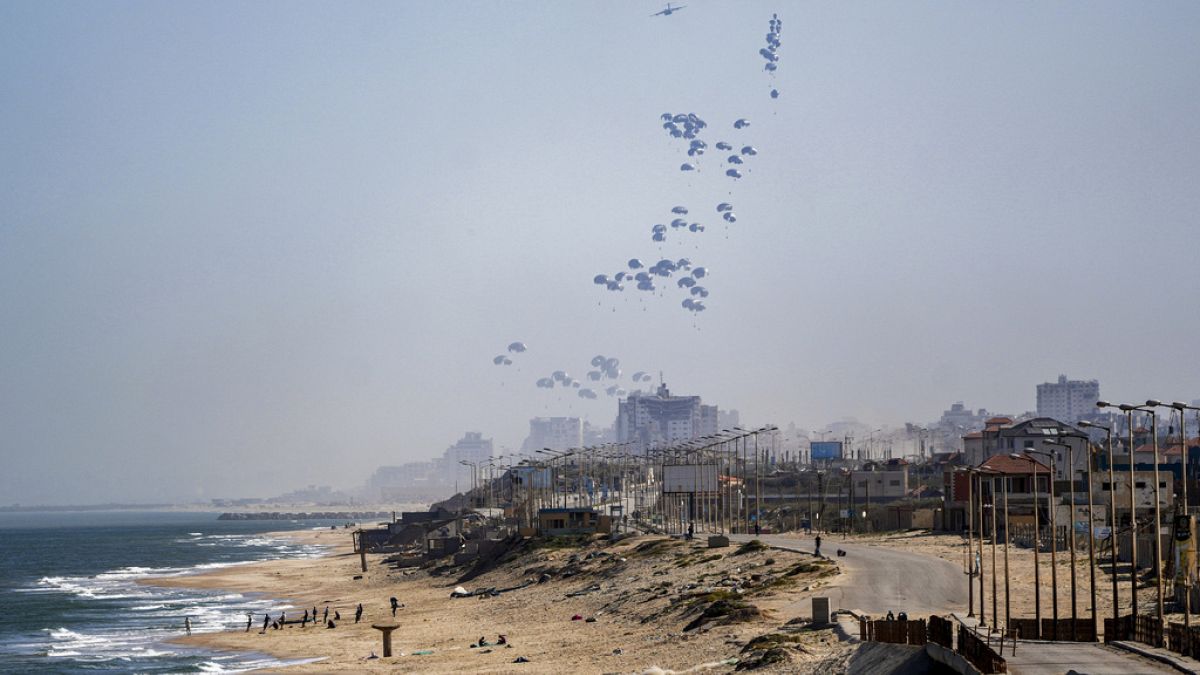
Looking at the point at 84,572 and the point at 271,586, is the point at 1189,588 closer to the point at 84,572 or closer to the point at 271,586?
the point at 271,586

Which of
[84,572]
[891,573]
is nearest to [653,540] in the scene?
[891,573]

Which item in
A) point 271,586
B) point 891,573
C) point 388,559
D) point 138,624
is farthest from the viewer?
point 388,559

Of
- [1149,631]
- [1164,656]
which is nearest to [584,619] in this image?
[1149,631]

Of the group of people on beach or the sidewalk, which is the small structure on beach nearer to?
the group of people on beach

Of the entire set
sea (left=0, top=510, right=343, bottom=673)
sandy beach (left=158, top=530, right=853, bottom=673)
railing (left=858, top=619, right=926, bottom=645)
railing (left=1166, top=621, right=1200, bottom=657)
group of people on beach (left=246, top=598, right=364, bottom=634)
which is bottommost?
sea (left=0, top=510, right=343, bottom=673)

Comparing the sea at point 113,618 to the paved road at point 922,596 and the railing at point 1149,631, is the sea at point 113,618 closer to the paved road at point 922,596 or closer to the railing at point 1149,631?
the paved road at point 922,596

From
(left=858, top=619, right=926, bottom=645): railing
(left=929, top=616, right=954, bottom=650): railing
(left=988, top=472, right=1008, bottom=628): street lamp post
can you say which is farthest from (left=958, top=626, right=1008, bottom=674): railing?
(left=988, top=472, right=1008, bottom=628): street lamp post
